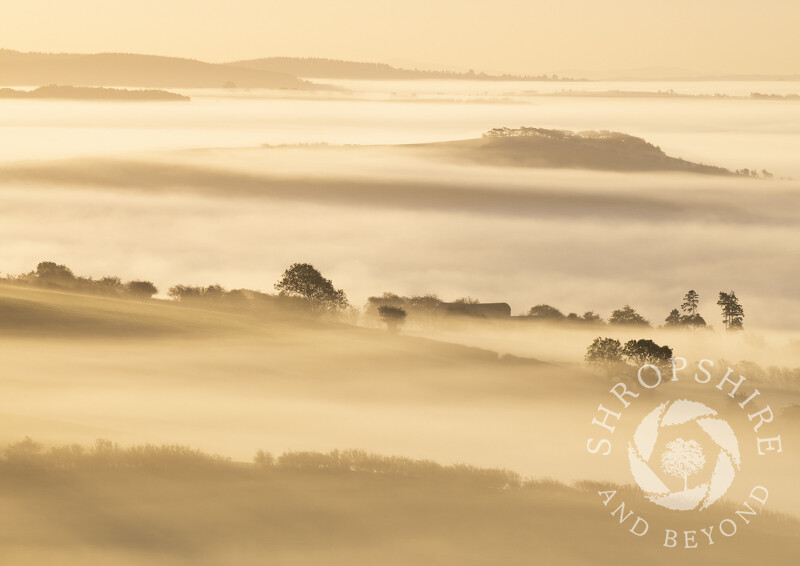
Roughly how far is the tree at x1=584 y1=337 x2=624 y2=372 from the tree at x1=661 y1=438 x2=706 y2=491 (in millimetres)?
16607

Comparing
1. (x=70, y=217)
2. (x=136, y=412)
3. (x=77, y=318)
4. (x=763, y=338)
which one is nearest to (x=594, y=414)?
(x=136, y=412)

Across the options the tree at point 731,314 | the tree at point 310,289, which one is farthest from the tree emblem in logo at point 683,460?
the tree at point 731,314

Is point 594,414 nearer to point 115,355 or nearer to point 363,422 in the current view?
point 363,422

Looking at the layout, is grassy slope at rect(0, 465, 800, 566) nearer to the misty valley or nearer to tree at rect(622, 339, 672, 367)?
the misty valley

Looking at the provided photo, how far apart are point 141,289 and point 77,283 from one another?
532 centimetres

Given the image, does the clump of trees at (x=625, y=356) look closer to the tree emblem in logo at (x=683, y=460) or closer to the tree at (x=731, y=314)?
the tree emblem in logo at (x=683, y=460)

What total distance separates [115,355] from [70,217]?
5968 inches

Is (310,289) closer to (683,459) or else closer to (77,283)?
(77,283)

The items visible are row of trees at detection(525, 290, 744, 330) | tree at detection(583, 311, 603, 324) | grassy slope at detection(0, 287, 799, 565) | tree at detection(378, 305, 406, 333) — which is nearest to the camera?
grassy slope at detection(0, 287, 799, 565)

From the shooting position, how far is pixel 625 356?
176 ft

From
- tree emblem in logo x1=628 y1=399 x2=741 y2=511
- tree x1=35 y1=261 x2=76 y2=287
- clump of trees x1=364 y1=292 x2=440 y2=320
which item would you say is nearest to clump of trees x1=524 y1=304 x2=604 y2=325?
clump of trees x1=364 y1=292 x2=440 y2=320

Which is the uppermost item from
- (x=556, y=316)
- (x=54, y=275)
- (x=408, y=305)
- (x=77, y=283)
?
(x=556, y=316)

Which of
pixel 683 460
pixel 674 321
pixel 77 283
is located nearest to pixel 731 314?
pixel 674 321

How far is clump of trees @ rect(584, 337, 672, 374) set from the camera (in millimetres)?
52969
